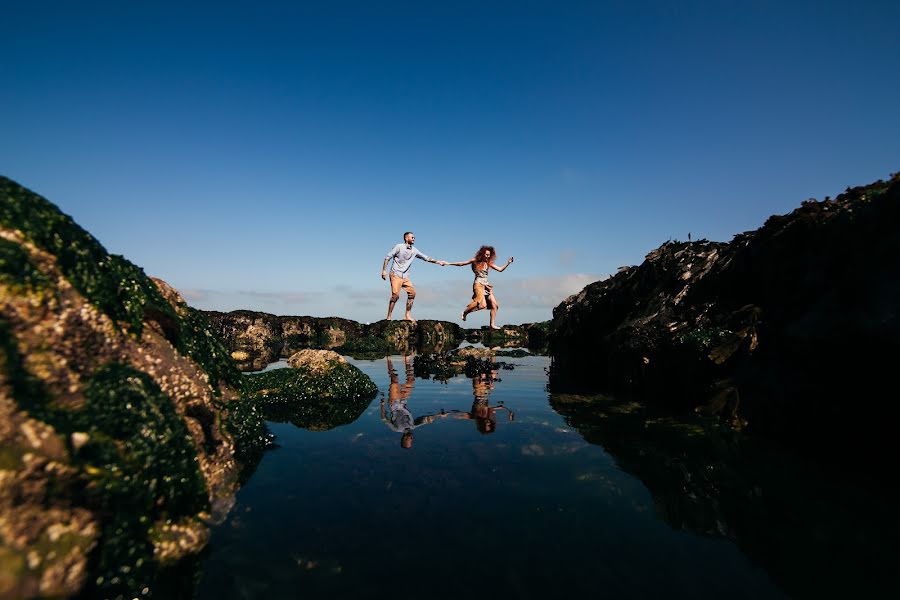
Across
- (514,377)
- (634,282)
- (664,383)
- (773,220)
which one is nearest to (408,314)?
(514,377)

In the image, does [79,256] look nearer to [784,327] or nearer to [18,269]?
[18,269]

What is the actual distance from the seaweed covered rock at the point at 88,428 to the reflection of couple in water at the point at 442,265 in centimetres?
1455

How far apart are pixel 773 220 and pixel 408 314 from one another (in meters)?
17.5

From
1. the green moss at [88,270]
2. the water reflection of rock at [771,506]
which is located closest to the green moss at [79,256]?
the green moss at [88,270]

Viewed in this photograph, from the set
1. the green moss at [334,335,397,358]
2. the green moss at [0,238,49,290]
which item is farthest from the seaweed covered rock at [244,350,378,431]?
the green moss at [334,335,397,358]

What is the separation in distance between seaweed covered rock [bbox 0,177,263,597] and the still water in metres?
0.46

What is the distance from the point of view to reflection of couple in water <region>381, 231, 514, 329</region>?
1878cm

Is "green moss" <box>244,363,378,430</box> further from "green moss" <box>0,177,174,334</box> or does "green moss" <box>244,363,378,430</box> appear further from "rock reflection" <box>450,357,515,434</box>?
"green moss" <box>0,177,174,334</box>

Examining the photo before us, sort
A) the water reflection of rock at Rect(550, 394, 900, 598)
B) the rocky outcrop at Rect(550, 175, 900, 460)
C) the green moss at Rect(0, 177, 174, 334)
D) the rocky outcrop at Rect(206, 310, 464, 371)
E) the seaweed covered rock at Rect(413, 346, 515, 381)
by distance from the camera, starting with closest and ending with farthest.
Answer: the water reflection of rock at Rect(550, 394, 900, 598) → the green moss at Rect(0, 177, 174, 334) → the rocky outcrop at Rect(550, 175, 900, 460) → the seaweed covered rock at Rect(413, 346, 515, 381) → the rocky outcrop at Rect(206, 310, 464, 371)

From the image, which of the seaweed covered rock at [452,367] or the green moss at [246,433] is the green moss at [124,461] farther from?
the seaweed covered rock at [452,367]

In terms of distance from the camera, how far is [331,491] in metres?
3.95

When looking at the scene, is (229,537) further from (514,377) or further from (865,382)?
(514,377)

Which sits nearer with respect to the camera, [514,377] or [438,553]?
[438,553]

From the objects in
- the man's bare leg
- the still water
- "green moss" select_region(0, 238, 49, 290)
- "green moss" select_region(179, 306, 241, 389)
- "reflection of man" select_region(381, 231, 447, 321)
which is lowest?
the still water
